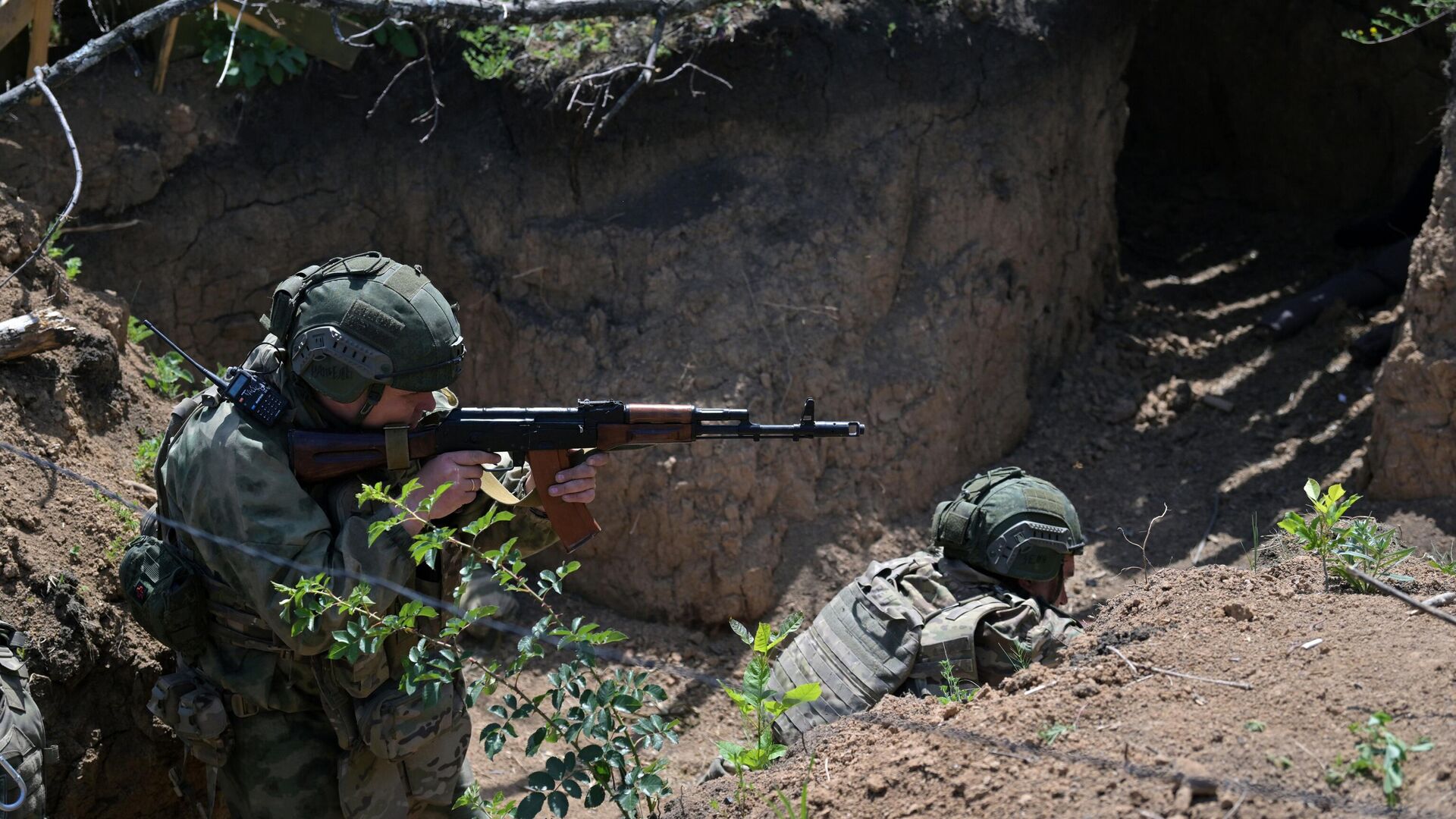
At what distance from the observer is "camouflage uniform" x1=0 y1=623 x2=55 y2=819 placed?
133 inches

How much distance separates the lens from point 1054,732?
3.15 meters

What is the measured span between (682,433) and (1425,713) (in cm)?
217

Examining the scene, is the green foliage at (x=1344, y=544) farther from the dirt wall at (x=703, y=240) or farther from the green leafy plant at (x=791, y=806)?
the dirt wall at (x=703, y=240)

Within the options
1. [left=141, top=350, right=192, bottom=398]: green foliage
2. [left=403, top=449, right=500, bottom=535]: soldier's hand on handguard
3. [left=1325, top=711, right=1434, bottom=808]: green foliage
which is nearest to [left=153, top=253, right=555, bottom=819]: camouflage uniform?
[left=403, top=449, right=500, bottom=535]: soldier's hand on handguard

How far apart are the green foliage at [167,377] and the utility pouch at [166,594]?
81.9 inches

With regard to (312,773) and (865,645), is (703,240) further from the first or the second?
(312,773)

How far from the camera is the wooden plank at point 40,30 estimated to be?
19.8 feet

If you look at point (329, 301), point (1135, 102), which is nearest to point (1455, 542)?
point (329, 301)

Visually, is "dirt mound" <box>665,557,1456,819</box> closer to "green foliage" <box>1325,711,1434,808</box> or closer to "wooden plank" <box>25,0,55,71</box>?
"green foliage" <box>1325,711,1434,808</box>

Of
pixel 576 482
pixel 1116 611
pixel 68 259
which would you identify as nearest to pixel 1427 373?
pixel 1116 611

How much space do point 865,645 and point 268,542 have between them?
6.49 ft

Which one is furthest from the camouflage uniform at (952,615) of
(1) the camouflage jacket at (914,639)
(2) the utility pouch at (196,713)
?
(2) the utility pouch at (196,713)

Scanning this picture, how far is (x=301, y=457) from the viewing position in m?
3.65

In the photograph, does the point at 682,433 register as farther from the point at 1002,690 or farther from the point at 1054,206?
the point at 1054,206
